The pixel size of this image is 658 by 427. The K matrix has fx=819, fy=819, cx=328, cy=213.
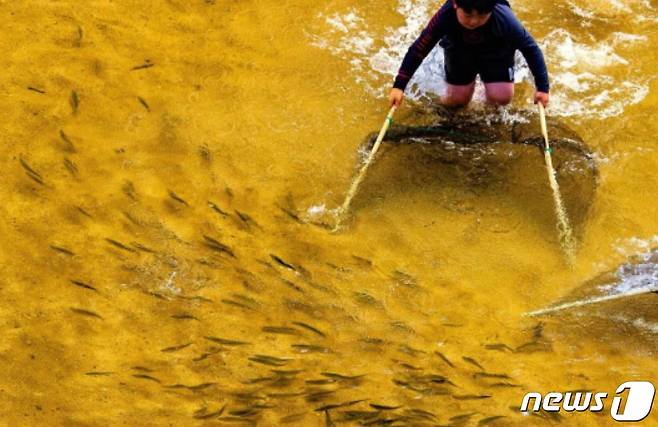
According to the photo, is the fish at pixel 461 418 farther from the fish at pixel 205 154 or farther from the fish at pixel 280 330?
the fish at pixel 205 154

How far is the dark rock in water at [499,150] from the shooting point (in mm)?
4684

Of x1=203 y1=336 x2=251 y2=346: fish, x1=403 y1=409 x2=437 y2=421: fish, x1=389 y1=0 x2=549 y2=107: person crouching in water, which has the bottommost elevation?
x1=403 y1=409 x2=437 y2=421: fish

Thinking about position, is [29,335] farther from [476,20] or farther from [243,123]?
[476,20]

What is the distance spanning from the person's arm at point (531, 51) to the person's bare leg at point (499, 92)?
1.51 feet

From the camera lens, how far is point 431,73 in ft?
17.5

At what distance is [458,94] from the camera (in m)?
5.04

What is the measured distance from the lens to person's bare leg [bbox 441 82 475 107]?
502 cm

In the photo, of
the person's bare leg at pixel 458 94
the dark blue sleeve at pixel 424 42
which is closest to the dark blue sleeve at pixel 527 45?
the dark blue sleeve at pixel 424 42

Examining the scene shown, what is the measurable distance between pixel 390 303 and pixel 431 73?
1935 mm

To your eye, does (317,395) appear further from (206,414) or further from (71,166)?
(71,166)

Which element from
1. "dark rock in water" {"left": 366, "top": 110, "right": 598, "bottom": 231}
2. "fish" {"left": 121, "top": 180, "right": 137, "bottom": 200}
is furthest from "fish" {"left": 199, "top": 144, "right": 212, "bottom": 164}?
"dark rock in water" {"left": 366, "top": 110, "right": 598, "bottom": 231}

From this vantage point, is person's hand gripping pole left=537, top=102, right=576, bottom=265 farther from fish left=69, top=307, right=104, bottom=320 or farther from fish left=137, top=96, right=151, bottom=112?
fish left=69, top=307, right=104, bottom=320

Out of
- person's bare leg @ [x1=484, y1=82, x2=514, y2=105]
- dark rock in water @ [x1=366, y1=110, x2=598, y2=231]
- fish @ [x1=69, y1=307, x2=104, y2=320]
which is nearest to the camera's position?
fish @ [x1=69, y1=307, x2=104, y2=320]

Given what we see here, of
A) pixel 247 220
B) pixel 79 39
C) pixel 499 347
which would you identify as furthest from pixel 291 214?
pixel 79 39
